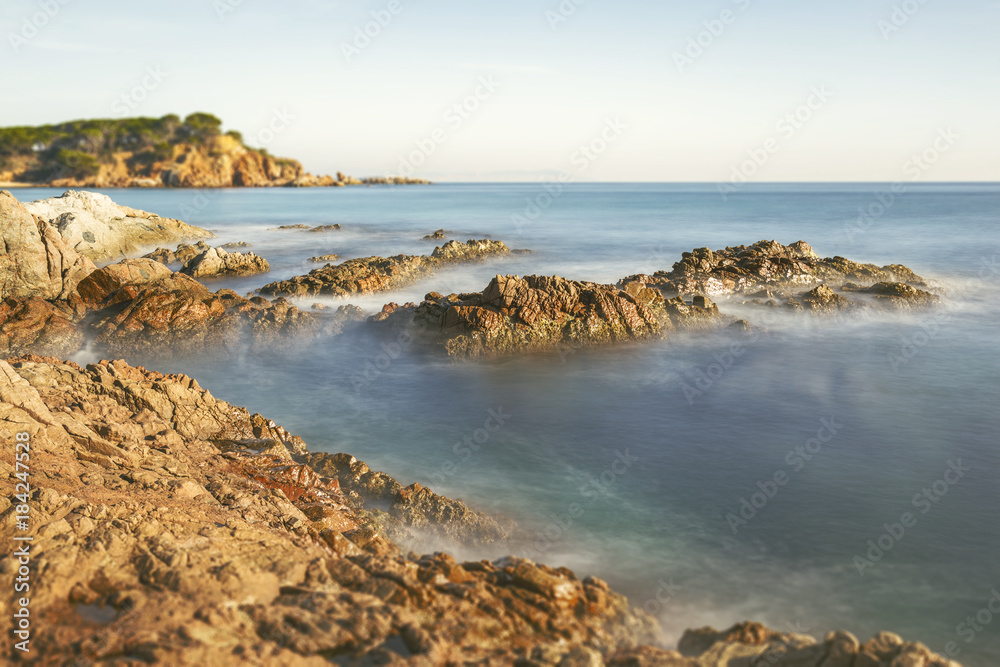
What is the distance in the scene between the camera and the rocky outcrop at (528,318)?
16734 mm

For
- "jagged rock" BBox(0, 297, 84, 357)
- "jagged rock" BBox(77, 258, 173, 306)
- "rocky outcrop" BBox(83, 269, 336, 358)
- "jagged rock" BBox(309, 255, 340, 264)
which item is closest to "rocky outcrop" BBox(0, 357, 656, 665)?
"rocky outcrop" BBox(83, 269, 336, 358)

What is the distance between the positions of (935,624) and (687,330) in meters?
12.3

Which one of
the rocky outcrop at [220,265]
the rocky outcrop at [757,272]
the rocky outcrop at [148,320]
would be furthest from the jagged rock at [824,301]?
the rocky outcrop at [220,265]

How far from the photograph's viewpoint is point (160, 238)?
3672cm

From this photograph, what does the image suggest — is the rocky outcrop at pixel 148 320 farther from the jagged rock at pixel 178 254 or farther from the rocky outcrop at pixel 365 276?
the jagged rock at pixel 178 254

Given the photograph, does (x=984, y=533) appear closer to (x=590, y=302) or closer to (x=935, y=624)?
(x=935, y=624)

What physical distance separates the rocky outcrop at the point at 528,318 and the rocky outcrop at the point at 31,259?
8785 millimetres

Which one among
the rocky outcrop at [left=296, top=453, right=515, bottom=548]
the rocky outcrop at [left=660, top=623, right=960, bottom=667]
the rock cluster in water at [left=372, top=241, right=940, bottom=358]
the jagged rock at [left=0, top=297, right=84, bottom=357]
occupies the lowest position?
the rocky outcrop at [left=296, top=453, right=515, bottom=548]

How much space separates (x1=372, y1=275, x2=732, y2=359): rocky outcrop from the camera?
1673cm

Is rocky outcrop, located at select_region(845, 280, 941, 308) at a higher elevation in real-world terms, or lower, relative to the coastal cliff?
lower

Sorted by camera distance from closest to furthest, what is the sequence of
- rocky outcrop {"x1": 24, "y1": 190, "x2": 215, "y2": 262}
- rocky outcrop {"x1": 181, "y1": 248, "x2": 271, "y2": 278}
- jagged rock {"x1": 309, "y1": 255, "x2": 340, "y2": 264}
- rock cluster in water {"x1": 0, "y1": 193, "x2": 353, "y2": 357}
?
rock cluster in water {"x1": 0, "y1": 193, "x2": 353, "y2": 357} < rocky outcrop {"x1": 181, "y1": 248, "x2": 271, "y2": 278} < rocky outcrop {"x1": 24, "y1": 190, "x2": 215, "y2": 262} < jagged rock {"x1": 309, "y1": 255, "x2": 340, "y2": 264}

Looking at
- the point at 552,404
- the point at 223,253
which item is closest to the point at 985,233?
the point at 552,404

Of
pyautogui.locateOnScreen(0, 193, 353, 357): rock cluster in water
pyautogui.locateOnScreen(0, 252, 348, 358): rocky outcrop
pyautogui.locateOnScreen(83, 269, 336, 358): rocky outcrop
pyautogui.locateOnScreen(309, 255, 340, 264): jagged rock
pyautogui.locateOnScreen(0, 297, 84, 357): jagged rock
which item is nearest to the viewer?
pyautogui.locateOnScreen(0, 297, 84, 357): jagged rock

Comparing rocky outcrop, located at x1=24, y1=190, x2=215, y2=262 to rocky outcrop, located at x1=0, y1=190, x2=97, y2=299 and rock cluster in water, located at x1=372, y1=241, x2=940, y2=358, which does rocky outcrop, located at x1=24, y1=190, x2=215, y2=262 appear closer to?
rocky outcrop, located at x1=0, y1=190, x2=97, y2=299
